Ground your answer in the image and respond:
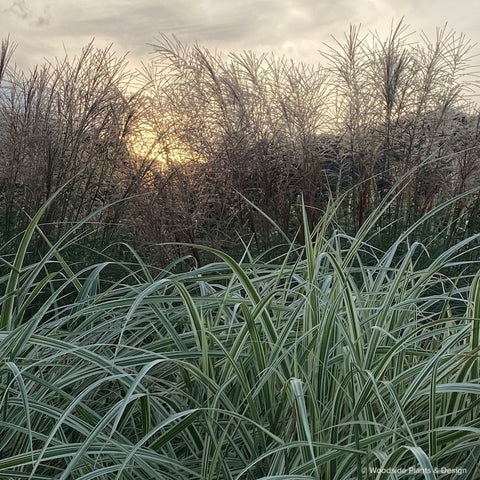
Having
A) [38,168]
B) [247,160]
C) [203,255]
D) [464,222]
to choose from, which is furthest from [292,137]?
[38,168]

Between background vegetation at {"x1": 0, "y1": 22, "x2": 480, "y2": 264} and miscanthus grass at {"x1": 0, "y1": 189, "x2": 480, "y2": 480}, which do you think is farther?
background vegetation at {"x1": 0, "y1": 22, "x2": 480, "y2": 264}

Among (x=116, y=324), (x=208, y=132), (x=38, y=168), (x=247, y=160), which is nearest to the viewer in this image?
(x=116, y=324)

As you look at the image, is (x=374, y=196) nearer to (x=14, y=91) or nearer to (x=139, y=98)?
(x=139, y=98)

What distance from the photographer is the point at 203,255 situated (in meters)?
3.65

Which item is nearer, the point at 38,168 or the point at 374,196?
the point at 38,168

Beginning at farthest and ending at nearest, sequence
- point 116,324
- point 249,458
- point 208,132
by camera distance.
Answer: point 208,132 → point 116,324 → point 249,458

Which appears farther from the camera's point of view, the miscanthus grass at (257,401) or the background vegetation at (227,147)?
the background vegetation at (227,147)

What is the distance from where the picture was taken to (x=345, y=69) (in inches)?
162

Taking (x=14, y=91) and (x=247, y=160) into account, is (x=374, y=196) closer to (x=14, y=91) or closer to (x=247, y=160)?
(x=247, y=160)

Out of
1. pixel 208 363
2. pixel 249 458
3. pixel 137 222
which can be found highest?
pixel 137 222

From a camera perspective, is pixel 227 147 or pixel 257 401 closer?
pixel 257 401

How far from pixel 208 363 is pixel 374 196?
246cm

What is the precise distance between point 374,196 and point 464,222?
57 cm

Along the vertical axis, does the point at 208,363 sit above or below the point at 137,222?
below
